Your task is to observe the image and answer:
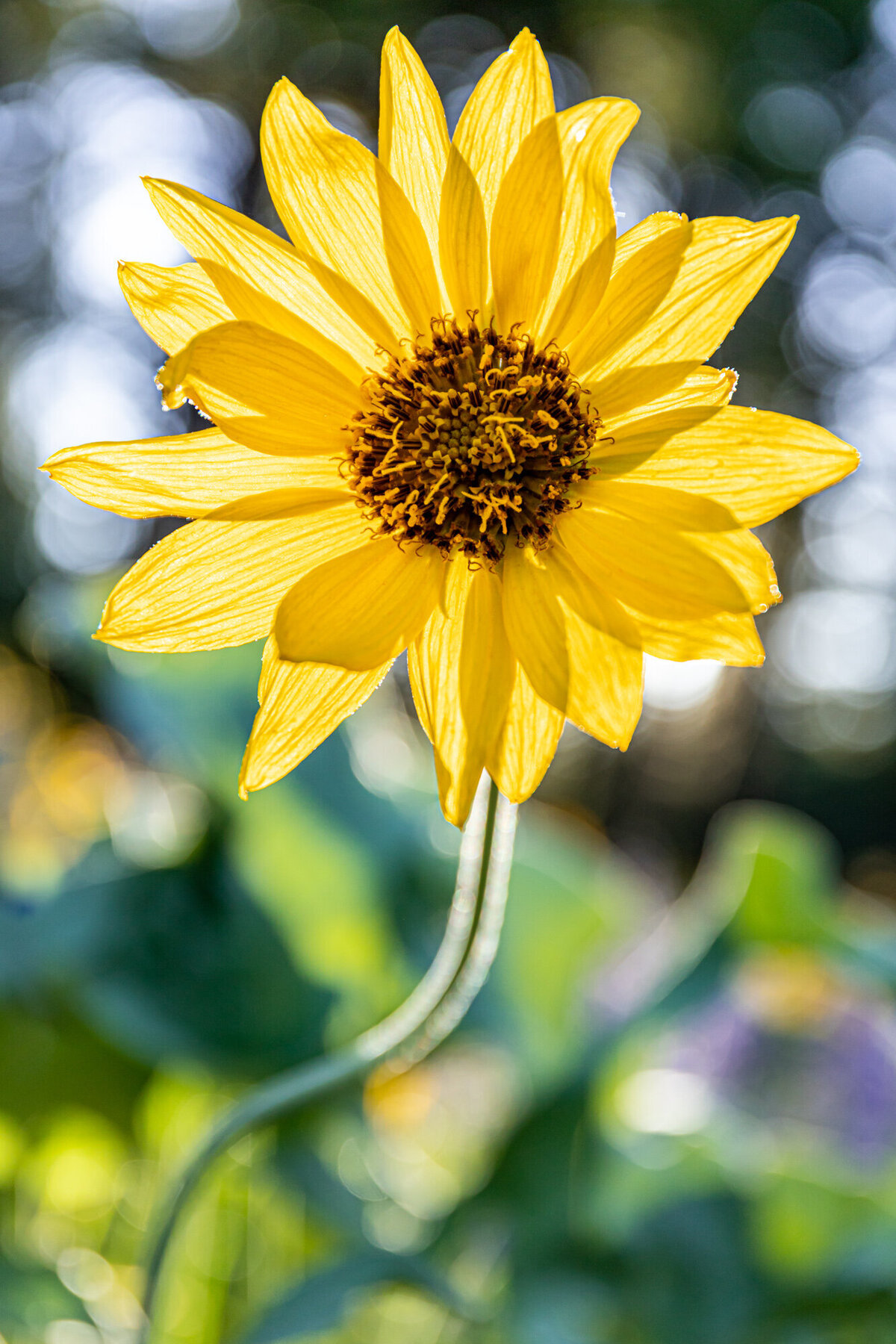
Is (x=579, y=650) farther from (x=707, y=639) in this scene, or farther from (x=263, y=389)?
(x=263, y=389)

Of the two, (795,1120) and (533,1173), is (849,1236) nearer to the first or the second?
(533,1173)

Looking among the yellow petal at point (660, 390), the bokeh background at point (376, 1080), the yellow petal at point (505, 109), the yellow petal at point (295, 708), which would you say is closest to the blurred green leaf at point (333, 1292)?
the bokeh background at point (376, 1080)

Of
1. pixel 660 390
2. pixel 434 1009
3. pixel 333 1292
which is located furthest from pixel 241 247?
pixel 333 1292

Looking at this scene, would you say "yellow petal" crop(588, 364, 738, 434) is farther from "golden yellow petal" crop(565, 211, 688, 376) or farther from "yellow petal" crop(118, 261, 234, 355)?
"yellow petal" crop(118, 261, 234, 355)

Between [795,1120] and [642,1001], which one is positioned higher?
[642,1001]

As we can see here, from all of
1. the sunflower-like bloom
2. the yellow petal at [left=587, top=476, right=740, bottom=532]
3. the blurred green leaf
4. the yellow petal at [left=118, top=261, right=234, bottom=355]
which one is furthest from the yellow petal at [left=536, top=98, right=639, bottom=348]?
the blurred green leaf

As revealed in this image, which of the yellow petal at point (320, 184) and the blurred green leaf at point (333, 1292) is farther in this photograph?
the blurred green leaf at point (333, 1292)

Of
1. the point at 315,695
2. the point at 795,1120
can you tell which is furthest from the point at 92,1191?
the point at 795,1120

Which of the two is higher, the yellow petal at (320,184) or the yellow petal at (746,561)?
the yellow petal at (320,184)

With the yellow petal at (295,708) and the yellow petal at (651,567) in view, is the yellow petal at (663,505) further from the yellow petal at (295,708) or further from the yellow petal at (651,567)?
the yellow petal at (295,708)
